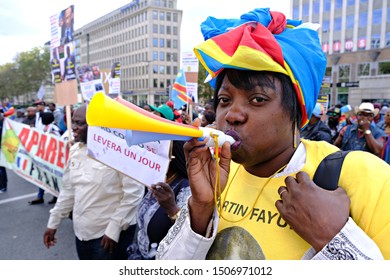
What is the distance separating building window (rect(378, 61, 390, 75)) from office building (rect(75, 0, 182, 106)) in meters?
38.8

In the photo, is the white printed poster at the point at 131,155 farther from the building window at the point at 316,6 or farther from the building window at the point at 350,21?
the building window at the point at 350,21

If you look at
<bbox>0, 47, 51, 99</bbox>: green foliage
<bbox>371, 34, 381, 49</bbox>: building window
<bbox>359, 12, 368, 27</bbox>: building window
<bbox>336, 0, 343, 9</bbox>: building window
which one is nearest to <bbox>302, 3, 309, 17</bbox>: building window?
<bbox>336, 0, 343, 9</bbox>: building window

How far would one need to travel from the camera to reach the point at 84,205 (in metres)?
2.59

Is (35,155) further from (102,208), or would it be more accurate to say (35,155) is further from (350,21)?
(350,21)

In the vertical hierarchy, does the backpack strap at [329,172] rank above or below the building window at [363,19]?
below

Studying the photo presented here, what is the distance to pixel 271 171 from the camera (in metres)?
1.14

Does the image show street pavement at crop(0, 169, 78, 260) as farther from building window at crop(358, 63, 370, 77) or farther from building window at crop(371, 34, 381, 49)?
building window at crop(371, 34, 381, 49)

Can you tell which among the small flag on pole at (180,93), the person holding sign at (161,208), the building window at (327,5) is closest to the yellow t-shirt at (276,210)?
the person holding sign at (161,208)

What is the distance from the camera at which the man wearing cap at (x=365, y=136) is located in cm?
442

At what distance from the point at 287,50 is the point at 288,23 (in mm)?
222

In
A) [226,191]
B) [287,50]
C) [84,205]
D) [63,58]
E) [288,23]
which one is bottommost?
[84,205]

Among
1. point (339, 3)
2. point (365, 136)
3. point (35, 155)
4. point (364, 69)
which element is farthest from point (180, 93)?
point (339, 3)

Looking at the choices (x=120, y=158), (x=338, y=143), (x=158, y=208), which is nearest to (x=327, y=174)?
(x=158, y=208)
